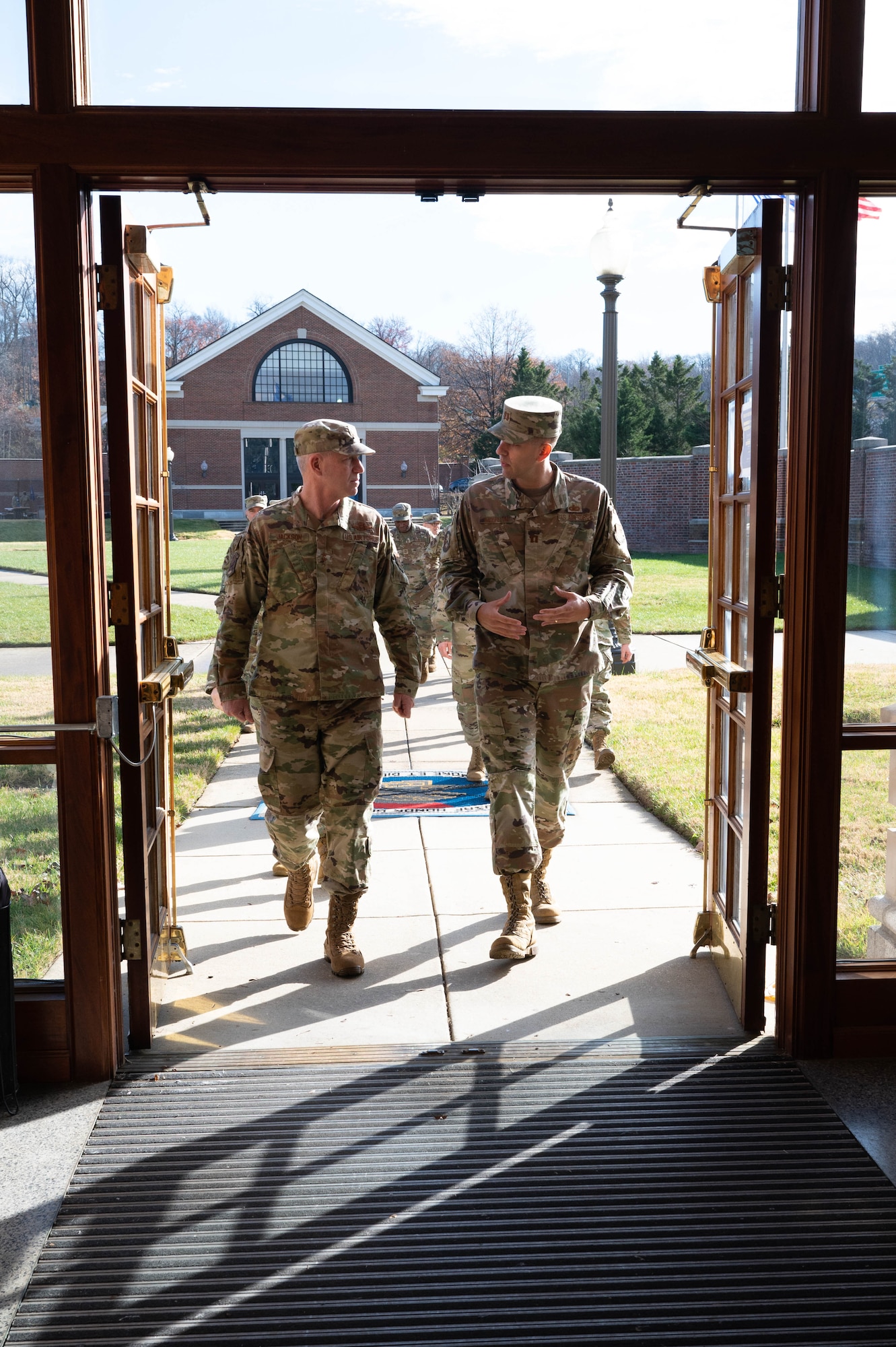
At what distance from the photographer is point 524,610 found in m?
4.76

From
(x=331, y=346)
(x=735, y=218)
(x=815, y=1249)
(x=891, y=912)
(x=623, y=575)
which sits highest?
(x=331, y=346)

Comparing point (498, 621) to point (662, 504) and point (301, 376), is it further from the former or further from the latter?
point (301, 376)

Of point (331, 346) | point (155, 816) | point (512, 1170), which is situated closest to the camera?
point (512, 1170)

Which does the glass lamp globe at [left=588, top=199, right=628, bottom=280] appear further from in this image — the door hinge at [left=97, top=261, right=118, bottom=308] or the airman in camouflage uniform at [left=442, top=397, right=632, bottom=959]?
the door hinge at [left=97, top=261, right=118, bottom=308]

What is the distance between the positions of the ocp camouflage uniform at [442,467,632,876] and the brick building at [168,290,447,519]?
119 ft

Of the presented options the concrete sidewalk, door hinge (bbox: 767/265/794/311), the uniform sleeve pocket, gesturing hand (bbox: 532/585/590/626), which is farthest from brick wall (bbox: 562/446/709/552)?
door hinge (bbox: 767/265/794/311)

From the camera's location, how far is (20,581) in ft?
12.2

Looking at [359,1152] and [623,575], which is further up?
[623,575]

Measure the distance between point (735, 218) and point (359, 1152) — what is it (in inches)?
128

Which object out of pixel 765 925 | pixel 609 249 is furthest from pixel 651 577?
pixel 765 925

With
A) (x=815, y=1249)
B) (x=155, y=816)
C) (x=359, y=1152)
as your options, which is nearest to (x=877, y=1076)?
(x=815, y=1249)

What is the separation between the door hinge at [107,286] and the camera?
3.71 m

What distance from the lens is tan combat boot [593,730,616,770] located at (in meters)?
8.57

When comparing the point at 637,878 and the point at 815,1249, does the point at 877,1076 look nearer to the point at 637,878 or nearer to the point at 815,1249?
the point at 815,1249
